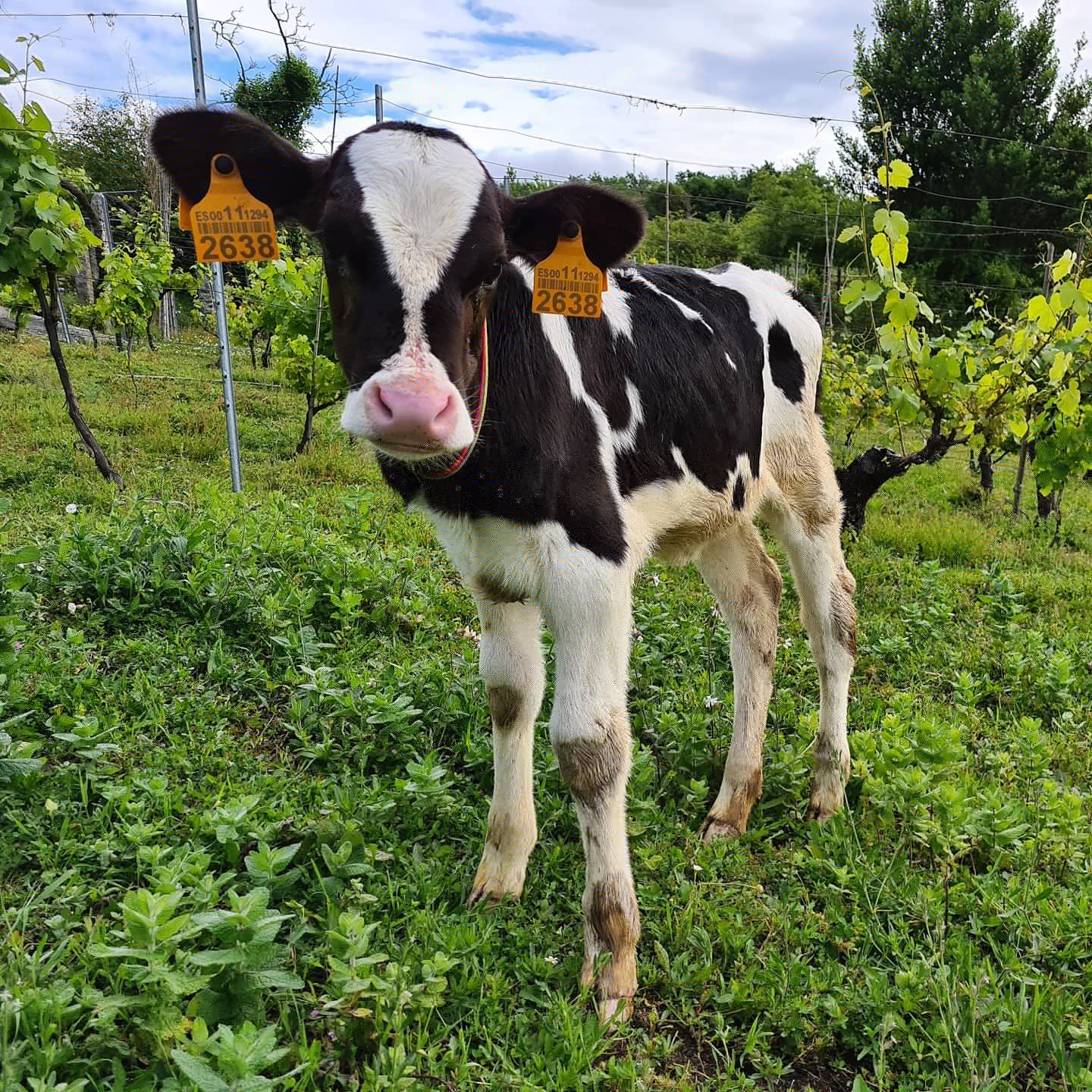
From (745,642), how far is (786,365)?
119 centimetres

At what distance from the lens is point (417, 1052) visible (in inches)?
84.6

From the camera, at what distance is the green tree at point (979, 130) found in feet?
85.5

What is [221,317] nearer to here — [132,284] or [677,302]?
[677,302]

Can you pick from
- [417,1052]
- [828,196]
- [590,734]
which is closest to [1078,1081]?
[590,734]

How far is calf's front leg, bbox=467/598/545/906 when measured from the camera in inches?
117

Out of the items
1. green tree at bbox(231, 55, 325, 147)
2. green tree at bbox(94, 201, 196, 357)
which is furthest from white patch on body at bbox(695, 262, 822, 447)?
green tree at bbox(231, 55, 325, 147)

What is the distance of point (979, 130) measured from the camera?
26906mm

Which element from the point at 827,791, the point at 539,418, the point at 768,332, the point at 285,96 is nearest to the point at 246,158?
the point at 539,418

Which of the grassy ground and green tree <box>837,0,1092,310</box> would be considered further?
green tree <box>837,0,1092,310</box>

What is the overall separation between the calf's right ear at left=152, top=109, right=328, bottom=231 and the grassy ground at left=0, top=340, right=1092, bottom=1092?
143cm

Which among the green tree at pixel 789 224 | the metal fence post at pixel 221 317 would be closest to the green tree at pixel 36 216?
the metal fence post at pixel 221 317

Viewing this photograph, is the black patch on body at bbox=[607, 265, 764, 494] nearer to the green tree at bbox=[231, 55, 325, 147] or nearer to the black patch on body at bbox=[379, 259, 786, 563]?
the black patch on body at bbox=[379, 259, 786, 563]

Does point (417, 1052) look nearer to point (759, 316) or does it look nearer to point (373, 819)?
point (373, 819)

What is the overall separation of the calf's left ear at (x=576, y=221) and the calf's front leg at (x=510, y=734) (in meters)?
1.15
